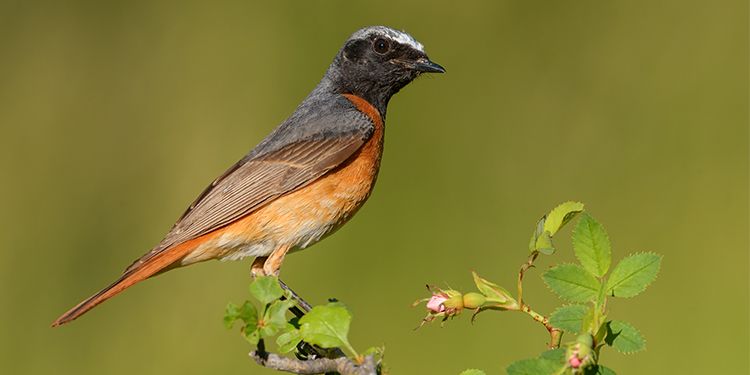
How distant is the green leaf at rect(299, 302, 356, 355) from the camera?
1.54 metres

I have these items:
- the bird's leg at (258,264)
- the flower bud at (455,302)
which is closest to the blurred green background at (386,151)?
the bird's leg at (258,264)

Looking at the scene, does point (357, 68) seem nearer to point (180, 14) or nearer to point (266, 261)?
point (266, 261)

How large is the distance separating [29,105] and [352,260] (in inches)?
73.9

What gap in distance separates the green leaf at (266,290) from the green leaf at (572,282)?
1.41 ft

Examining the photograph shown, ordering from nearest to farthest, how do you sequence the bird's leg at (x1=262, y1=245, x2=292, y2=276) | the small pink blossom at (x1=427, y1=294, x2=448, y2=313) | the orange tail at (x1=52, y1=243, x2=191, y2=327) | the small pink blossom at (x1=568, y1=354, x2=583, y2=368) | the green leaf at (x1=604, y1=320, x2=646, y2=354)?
the small pink blossom at (x1=568, y1=354, x2=583, y2=368)
the green leaf at (x1=604, y1=320, x2=646, y2=354)
the small pink blossom at (x1=427, y1=294, x2=448, y2=313)
the orange tail at (x1=52, y1=243, x2=191, y2=327)
the bird's leg at (x1=262, y1=245, x2=292, y2=276)

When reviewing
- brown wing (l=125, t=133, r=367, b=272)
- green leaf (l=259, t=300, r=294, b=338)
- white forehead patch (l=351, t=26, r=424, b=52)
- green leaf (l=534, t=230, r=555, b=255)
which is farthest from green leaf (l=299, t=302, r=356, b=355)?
white forehead patch (l=351, t=26, r=424, b=52)

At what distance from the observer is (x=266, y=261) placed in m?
3.62

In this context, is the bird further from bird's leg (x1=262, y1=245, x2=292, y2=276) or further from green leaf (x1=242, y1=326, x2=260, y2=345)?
green leaf (x1=242, y1=326, x2=260, y2=345)

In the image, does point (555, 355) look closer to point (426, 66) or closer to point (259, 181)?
point (259, 181)

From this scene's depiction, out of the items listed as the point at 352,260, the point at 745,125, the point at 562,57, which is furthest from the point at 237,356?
the point at 745,125

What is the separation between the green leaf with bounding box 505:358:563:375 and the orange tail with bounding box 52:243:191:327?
1.96 m

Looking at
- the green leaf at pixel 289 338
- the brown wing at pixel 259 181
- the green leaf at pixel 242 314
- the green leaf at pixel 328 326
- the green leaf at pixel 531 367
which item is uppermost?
the brown wing at pixel 259 181

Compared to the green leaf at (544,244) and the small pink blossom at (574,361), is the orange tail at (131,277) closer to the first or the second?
the green leaf at (544,244)

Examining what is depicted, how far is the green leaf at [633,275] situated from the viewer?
1.52 metres
